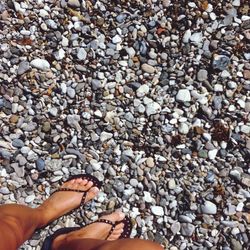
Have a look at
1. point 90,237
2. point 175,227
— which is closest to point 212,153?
point 175,227

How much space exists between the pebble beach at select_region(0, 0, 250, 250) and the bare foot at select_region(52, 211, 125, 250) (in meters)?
0.06

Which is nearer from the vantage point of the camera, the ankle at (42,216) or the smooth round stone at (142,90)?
the ankle at (42,216)

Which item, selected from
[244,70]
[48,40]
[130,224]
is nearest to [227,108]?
[244,70]

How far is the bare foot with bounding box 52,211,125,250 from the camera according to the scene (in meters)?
3.88

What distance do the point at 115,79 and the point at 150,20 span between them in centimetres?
39

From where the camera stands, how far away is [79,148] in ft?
13.1

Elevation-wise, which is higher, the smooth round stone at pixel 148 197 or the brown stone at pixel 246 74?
the brown stone at pixel 246 74

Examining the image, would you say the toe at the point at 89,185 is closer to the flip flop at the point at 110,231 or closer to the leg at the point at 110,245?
the flip flop at the point at 110,231

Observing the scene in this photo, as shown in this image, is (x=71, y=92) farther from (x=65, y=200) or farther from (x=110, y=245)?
(x=110, y=245)

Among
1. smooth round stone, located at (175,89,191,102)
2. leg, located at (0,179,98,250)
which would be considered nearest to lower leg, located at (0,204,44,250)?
leg, located at (0,179,98,250)

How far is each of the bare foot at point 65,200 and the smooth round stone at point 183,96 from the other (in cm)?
67

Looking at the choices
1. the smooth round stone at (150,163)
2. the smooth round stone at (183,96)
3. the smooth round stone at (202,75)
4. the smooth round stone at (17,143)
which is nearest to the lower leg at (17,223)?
the smooth round stone at (17,143)

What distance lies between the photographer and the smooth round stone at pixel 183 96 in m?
3.98

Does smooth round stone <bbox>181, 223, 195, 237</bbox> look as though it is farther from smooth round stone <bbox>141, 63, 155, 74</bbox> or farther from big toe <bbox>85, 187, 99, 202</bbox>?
smooth round stone <bbox>141, 63, 155, 74</bbox>
